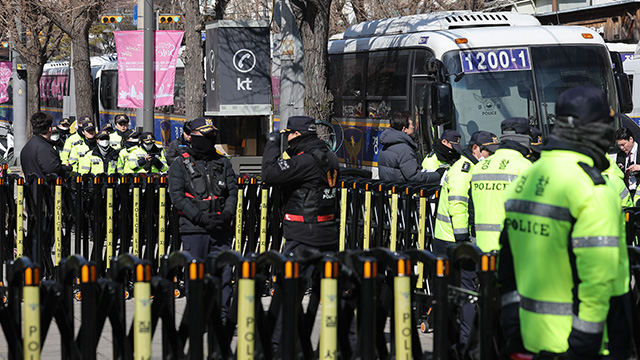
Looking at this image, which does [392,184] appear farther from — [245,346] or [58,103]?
[58,103]

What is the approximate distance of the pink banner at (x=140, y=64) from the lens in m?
17.6

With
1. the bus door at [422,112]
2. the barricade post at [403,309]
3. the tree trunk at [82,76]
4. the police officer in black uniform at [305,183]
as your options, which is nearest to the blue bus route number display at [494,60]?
the bus door at [422,112]

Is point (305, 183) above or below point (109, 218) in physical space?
above

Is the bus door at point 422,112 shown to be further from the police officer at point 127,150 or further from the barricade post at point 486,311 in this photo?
the barricade post at point 486,311

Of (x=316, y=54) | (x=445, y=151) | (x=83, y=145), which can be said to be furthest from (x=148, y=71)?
(x=445, y=151)

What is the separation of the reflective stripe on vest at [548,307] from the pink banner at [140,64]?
1398 centimetres

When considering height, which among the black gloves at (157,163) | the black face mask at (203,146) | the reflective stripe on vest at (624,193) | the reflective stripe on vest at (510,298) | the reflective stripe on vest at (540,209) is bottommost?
the reflective stripe on vest at (510,298)

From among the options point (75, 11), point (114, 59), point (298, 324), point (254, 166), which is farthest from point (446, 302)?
point (114, 59)

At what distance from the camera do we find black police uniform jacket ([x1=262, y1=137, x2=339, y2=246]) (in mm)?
7605

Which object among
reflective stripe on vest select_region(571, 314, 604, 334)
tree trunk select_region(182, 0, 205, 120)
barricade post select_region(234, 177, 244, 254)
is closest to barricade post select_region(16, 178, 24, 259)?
barricade post select_region(234, 177, 244, 254)

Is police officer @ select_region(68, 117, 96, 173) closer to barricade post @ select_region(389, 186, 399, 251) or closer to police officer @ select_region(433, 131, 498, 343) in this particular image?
barricade post @ select_region(389, 186, 399, 251)

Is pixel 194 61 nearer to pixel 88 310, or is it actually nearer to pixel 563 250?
pixel 88 310

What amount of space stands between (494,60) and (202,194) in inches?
289

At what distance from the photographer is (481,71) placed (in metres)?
14.4
